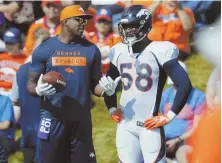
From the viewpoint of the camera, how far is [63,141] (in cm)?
719

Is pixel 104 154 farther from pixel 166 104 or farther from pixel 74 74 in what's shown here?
pixel 74 74

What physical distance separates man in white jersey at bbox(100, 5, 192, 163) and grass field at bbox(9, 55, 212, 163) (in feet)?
5.71

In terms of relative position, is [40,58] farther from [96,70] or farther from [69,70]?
[96,70]

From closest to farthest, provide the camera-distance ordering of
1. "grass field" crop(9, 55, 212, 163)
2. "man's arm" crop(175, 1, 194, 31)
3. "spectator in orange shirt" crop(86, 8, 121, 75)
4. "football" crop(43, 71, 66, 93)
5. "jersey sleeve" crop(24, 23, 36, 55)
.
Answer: "football" crop(43, 71, 66, 93), "grass field" crop(9, 55, 212, 163), "man's arm" crop(175, 1, 194, 31), "spectator in orange shirt" crop(86, 8, 121, 75), "jersey sleeve" crop(24, 23, 36, 55)

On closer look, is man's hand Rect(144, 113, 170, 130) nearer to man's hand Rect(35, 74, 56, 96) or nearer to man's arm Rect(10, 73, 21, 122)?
man's hand Rect(35, 74, 56, 96)

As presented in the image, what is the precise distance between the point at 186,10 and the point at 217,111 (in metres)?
3.01

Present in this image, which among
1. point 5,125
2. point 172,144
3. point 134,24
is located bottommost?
point 172,144

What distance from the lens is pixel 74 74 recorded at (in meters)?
7.09

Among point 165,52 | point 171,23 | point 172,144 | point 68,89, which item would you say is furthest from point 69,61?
point 171,23

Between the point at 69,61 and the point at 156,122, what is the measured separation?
1.02 metres

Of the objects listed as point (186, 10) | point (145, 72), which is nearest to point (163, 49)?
point (145, 72)

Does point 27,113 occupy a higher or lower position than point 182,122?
higher

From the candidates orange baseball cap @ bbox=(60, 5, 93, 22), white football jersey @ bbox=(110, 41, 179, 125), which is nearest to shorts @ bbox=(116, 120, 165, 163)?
white football jersey @ bbox=(110, 41, 179, 125)

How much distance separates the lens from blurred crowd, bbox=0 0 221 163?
8539 mm
